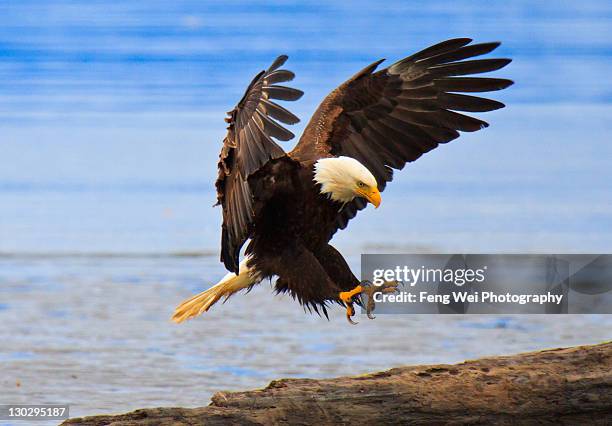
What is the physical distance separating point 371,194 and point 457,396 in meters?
1.19

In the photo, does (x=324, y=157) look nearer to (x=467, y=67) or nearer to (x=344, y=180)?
(x=344, y=180)

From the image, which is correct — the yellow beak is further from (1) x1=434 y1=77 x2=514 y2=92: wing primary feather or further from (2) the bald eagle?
(1) x1=434 y1=77 x2=514 y2=92: wing primary feather

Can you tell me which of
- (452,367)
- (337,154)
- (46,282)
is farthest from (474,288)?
(46,282)

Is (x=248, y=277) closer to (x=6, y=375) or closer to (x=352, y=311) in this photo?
(x=352, y=311)

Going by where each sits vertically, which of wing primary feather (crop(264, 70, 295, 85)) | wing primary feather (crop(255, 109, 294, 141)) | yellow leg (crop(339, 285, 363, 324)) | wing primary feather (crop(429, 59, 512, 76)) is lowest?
yellow leg (crop(339, 285, 363, 324))

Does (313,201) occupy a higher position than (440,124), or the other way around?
(440,124)

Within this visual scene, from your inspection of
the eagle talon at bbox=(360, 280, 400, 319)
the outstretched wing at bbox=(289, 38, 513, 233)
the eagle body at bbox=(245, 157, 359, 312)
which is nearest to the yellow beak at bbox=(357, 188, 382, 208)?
the eagle body at bbox=(245, 157, 359, 312)

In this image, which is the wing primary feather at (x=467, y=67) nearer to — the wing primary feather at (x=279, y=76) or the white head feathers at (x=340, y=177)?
the white head feathers at (x=340, y=177)

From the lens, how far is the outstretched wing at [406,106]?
539 cm

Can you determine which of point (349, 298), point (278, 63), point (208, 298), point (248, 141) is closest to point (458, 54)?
point (278, 63)

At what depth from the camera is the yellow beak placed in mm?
4902

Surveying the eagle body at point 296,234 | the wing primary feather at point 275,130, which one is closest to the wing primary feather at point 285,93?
the wing primary feather at point 275,130

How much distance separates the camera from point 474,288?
6164 mm

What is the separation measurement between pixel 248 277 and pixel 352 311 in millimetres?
519
